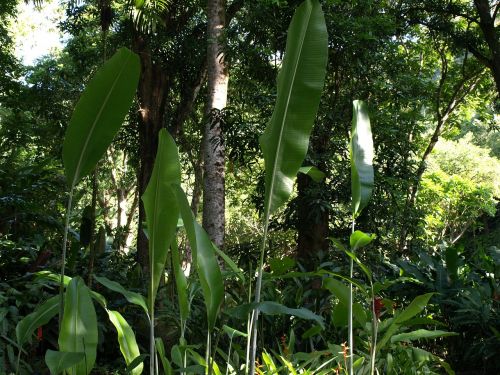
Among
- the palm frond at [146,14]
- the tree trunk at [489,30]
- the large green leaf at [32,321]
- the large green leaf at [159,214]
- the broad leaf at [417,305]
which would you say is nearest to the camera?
the large green leaf at [159,214]

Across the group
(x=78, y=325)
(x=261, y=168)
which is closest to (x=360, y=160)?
(x=78, y=325)

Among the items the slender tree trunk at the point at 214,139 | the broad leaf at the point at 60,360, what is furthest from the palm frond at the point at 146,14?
the broad leaf at the point at 60,360

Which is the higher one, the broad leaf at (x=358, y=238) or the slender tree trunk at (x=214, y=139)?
the slender tree trunk at (x=214, y=139)

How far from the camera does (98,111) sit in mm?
1782

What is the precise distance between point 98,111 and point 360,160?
104 cm

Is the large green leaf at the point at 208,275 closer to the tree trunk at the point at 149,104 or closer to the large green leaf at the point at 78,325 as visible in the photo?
the large green leaf at the point at 78,325

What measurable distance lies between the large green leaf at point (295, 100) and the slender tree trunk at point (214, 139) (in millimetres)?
4035

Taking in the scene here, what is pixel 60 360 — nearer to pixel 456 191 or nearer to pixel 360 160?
pixel 360 160

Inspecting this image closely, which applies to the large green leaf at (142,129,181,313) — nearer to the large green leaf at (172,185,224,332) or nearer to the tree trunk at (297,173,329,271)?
the large green leaf at (172,185,224,332)

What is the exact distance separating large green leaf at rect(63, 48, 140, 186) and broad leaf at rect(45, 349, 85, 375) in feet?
1.71

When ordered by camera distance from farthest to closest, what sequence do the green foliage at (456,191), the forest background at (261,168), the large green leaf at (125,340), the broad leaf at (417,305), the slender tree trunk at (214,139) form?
1. the green foliage at (456,191)
2. the slender tree trunk at (214,139)
3. the forest background at (261,168)
4. the broad leaf at (417,305)
5. the large green leaf at (125,340)

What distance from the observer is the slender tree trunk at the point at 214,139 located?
5.81 meters

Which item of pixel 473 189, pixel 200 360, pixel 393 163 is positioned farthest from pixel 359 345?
pixel 473 189

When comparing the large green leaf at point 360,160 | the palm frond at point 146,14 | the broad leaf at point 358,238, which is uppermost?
the palm frond at point 146,14
